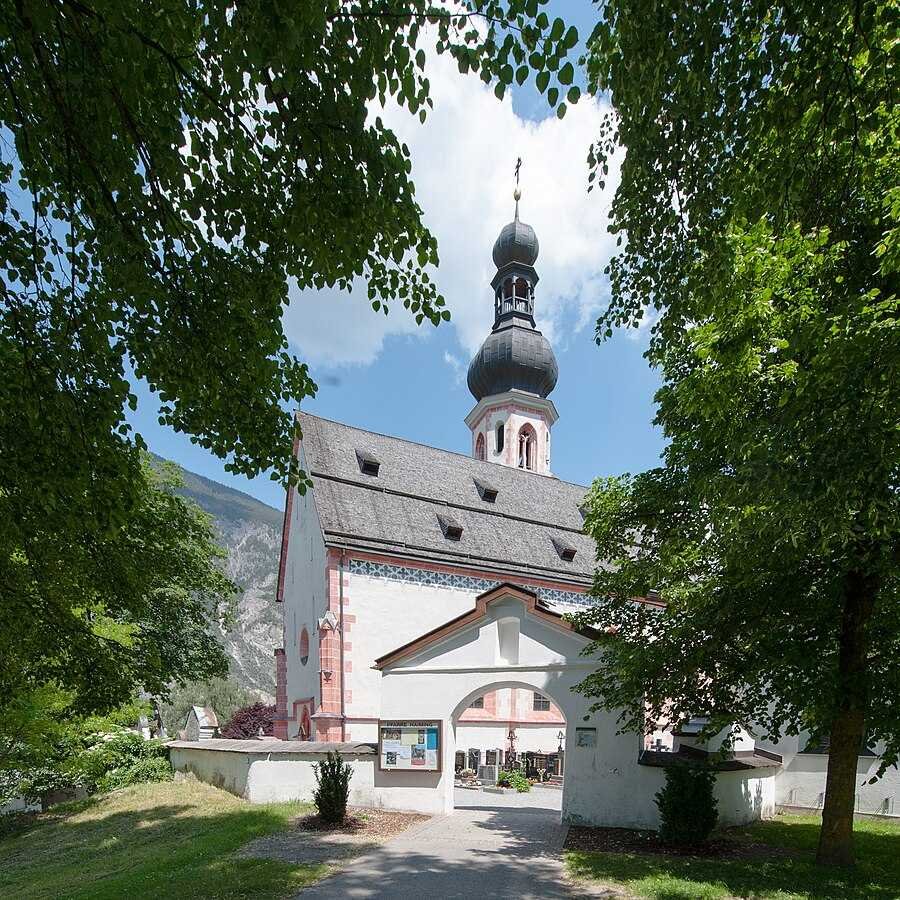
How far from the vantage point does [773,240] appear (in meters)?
7.29

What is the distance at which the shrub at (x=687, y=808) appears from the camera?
10891 mm

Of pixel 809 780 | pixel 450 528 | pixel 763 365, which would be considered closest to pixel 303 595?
pixel 450 528

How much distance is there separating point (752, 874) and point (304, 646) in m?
16.4

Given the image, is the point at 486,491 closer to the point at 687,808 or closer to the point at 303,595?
the point at 303,595

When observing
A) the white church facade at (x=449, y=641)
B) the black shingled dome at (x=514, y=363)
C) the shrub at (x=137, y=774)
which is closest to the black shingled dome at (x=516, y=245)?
the black shingled dome at (x=514, y=363)

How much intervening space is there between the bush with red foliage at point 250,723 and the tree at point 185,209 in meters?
26.0

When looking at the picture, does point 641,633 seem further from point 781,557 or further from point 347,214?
point 347,214

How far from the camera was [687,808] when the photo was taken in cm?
1102

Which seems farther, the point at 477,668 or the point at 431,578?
the point at 431,578

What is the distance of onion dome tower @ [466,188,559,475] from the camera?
133 feet

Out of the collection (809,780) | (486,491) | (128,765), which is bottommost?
(128,765)

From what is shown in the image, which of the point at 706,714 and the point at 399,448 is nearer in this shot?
the point at 706,714

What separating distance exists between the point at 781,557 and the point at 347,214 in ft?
21.8

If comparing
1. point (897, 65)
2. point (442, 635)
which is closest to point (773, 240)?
point (897, 65)
